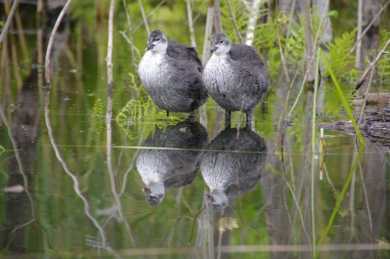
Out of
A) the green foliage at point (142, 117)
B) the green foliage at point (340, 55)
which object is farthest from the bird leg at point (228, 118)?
the green foliage at point (340, 55)

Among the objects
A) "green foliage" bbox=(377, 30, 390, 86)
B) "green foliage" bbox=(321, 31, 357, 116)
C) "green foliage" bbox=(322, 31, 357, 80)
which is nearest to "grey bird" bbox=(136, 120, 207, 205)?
"green foliage" bbox=(321, 31, 357, 116)

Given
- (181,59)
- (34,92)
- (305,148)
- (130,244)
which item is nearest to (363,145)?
(305,148)

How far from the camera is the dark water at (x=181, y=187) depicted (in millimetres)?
5035

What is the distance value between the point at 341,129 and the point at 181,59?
1.72 meters

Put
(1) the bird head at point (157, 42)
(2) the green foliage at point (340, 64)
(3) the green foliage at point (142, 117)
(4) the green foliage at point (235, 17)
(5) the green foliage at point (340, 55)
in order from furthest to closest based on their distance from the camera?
(4) the green foliage at point (235, 17)
(5) the green foliage at point (340, 55)
(2) the green foliage at point (340, 64)
(1) the bird head at point (157, 42)
(3) the green foliage at point (142, 117)

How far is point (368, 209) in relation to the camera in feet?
18.8

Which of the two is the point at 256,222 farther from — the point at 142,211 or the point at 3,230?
the point at 3,230

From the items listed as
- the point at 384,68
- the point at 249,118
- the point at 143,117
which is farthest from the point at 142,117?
the point at 384,68

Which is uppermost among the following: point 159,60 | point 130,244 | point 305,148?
point 159,60

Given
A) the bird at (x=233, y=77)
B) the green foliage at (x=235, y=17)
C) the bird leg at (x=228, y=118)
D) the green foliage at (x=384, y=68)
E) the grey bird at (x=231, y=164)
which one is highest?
the green foliage at (x=235, y=17)

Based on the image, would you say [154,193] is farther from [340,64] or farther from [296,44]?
[296,44]

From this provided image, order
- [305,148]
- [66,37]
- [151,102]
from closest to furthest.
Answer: [305,148] < [151,102] < [66,37]

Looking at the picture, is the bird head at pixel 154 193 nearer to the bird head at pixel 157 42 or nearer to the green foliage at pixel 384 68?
the bird head at pixel 157 42

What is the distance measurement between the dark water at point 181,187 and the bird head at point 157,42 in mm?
653
